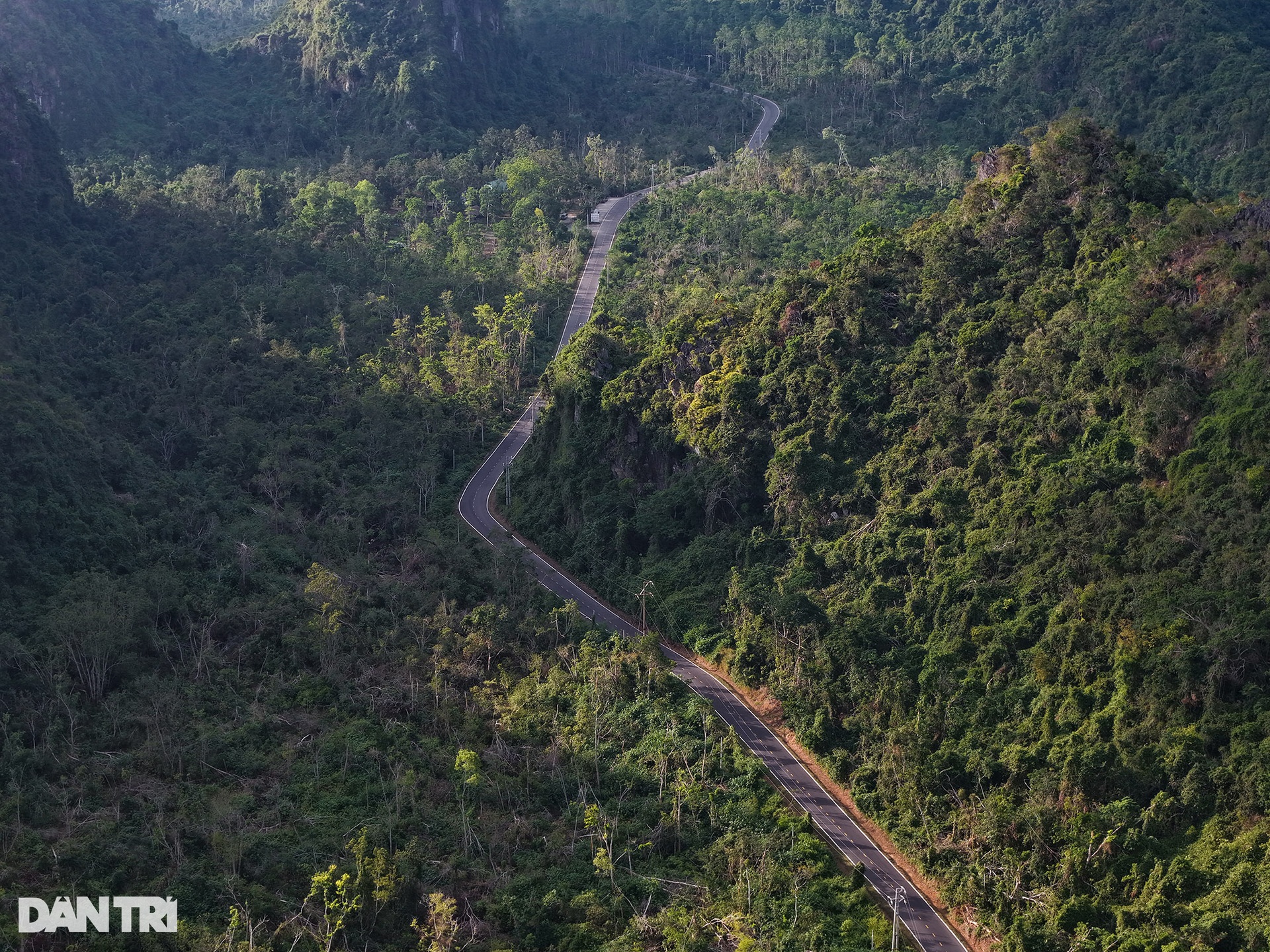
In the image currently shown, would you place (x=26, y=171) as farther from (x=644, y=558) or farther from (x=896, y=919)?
(x=896, y=919)

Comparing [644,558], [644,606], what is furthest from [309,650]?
[644,558]

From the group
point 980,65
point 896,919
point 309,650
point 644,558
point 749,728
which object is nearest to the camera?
point 896,919

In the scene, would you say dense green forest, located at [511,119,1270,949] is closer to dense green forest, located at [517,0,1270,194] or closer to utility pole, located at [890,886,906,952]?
utility pole, located at [890,886,906,952]

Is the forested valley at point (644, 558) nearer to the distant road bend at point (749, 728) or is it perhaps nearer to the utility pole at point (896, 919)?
the utility pole at point (896, 919)

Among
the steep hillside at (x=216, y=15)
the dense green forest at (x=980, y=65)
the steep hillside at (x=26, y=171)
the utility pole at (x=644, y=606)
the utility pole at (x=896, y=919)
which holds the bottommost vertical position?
the utility pole at (x=896, y=919)

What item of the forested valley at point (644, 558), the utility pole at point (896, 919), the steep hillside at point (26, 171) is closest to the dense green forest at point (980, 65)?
the forested valley at point (644, 558)

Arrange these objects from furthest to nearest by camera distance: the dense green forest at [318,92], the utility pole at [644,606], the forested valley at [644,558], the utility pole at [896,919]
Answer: the dense green forest at [318,92] → the utility pole at [644,606] → the forested valley at [644,558] → the utility pole at [896,919]
